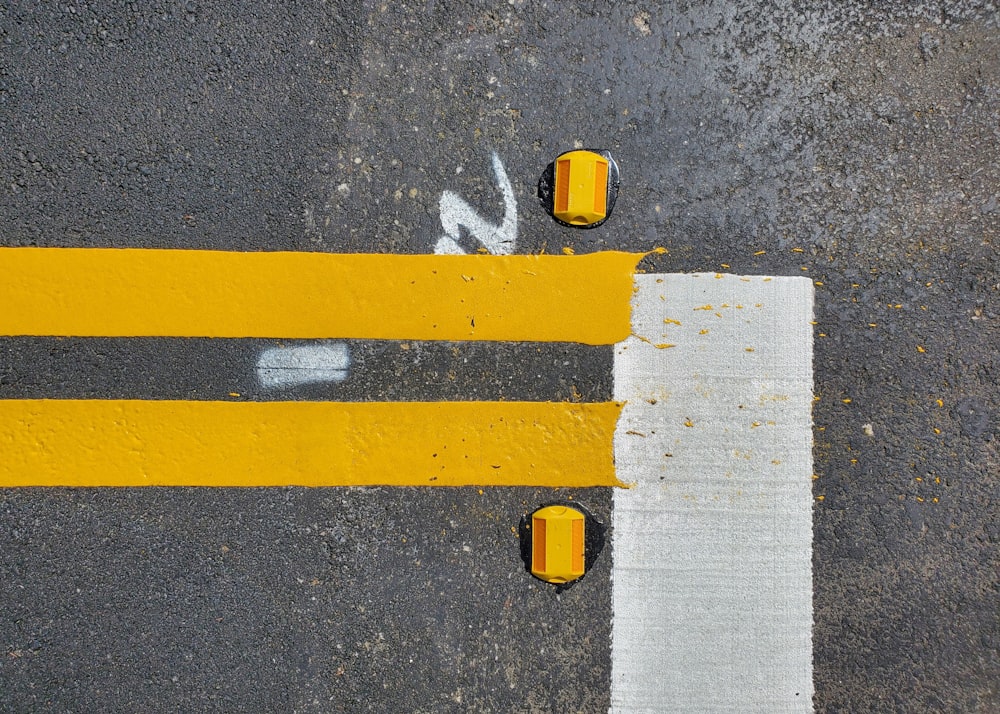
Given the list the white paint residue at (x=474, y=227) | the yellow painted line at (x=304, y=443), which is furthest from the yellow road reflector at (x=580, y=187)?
the yellow painted line at (x=304, y=443)

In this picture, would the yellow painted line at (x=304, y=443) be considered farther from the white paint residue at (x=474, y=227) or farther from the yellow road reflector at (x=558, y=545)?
the white paint residue at (x=474, y=227)

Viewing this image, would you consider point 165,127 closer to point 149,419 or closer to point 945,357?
point 149,419

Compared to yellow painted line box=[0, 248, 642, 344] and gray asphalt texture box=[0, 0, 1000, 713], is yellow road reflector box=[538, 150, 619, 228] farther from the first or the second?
yellow painted line box=[0, 248, 642, 344]

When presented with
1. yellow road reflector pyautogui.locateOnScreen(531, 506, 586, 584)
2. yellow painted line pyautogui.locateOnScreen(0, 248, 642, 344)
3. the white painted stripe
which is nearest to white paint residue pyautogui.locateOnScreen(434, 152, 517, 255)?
yellow painted line pyautogui.locateOnScreen(0, 248, 642, 344)

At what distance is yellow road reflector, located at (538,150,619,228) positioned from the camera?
2617 mm

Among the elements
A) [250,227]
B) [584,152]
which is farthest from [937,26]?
[250,227]

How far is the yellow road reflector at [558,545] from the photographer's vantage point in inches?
103

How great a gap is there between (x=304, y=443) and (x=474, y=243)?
1.08 metres

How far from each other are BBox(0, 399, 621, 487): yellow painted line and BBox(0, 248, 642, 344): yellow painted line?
0.30 meters

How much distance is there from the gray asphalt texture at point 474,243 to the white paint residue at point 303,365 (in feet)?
0.36

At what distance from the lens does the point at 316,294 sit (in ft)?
8.74

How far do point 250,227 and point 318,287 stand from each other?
14.8 inches

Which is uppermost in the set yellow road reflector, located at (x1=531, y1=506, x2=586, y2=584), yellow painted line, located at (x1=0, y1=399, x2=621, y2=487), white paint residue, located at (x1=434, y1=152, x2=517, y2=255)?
white paint residue, located at (x1=434, y1=152, x2=517, y2=255)

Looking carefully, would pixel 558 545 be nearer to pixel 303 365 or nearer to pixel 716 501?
pixel 716 501
